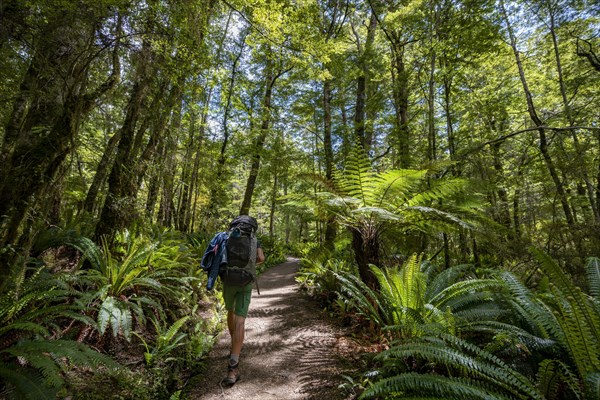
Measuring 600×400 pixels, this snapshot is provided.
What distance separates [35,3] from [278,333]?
5105mm

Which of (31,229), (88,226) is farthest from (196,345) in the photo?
(88,226)

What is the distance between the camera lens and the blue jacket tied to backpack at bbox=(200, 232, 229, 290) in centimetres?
283

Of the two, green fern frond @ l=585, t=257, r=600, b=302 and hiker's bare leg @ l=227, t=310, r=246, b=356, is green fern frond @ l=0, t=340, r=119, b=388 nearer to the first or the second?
hiker's bare leg @ l=227, t=310, r=246, b=356

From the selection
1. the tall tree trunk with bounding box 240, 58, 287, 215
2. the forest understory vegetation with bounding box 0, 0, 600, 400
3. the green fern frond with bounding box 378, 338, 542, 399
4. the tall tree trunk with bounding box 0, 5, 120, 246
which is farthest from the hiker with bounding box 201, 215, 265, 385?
the tall tree trunk with bounding box 240, 58, 287, 215

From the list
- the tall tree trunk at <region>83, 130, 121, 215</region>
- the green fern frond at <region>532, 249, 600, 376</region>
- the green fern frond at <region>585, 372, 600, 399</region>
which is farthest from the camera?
the tall tree trunk at <region>83, 130, 121, 215</region>

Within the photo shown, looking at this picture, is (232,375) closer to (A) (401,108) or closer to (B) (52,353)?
(B) (52,353)

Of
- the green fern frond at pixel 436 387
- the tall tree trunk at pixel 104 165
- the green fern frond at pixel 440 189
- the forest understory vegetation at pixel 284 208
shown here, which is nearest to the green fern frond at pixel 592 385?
the forest understory vegetation at pixel 284 208

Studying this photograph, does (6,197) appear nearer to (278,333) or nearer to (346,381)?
(278,333)

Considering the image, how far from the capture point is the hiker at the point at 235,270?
110 inches

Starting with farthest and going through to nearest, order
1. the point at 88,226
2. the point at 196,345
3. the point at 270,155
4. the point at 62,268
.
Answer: the point at 270,155 → the point at 88,226 → the point at 62,268 → the point at 196,345

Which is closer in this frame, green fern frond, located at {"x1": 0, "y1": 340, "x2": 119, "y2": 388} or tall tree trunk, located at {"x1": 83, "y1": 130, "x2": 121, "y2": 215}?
green fern frond, located at {"x1": 0, "y1": 340, "x2": 119, "y2": 388}

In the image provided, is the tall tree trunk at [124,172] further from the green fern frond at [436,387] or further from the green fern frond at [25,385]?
the green fern frond at [436,387]

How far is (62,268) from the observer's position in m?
3.86

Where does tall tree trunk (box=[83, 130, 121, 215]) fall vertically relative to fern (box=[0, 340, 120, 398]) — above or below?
above
